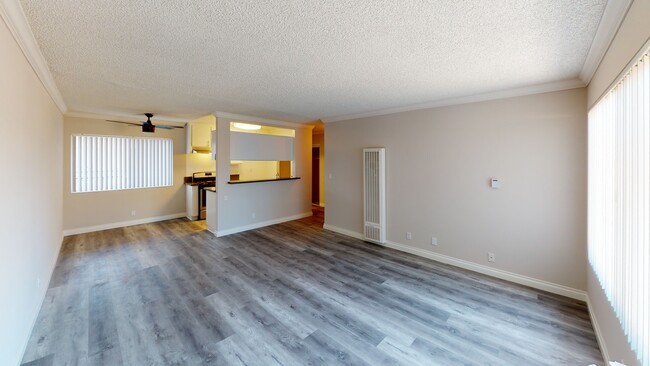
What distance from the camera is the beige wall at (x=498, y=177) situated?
9.11 feet

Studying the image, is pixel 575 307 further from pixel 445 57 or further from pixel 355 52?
pixel 355 52

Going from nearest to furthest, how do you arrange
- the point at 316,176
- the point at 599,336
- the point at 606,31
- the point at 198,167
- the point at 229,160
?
the point at 606,31 → the point at 599,336 → the point at 229,160 → the point at 198,167 → the point at 316,176

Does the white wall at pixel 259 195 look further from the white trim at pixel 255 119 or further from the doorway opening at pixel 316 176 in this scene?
the doorway opening at pixel 316 176

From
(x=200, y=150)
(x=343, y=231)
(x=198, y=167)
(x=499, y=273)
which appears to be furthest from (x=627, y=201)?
(x=198, y=167)

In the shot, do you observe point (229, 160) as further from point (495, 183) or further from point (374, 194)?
point (495, 183)

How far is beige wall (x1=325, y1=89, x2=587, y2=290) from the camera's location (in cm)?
278

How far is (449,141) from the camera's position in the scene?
144 inches

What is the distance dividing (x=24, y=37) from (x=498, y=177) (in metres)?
4.85

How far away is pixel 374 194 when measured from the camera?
4566 mm

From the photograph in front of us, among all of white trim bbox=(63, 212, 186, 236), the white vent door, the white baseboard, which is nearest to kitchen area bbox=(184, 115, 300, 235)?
white trim bbox=(63, 212, 186, 236)

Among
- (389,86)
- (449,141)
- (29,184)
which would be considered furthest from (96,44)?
(449,141)

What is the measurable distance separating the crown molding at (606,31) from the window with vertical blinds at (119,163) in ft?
24.0

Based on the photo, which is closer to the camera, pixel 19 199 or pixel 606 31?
pixel 606 31

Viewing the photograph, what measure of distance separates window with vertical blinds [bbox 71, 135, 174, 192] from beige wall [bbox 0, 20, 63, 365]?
9.15 ft
